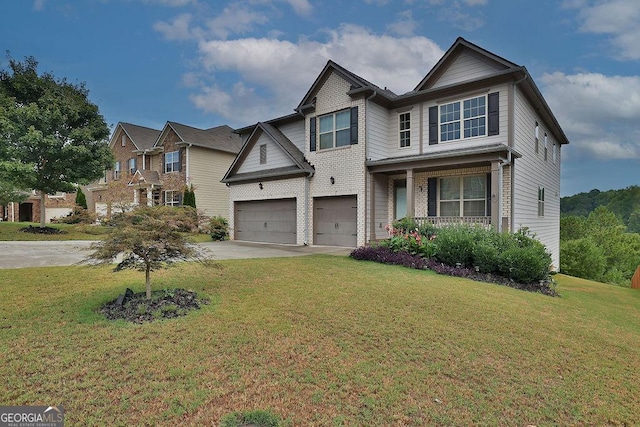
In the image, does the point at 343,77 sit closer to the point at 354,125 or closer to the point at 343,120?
the point at 343,120

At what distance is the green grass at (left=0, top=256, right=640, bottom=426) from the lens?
283cm

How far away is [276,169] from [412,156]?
687 cm

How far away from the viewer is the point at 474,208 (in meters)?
12.9

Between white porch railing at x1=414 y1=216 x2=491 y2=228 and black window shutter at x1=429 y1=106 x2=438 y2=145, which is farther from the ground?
black window shutter at x1=429 y1=106 x2=438 y2=145

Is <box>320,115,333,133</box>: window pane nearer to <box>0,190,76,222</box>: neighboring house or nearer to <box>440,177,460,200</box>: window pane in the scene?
<box>440,177,460,200</box>: window pane

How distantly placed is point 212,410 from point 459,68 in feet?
47.6

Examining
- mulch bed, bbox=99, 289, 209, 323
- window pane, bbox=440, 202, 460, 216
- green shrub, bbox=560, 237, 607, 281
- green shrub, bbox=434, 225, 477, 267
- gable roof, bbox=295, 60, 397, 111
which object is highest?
gable roof, bbox=295, 60, 397, 111

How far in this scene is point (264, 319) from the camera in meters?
4.83

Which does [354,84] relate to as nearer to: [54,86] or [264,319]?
[264,319]

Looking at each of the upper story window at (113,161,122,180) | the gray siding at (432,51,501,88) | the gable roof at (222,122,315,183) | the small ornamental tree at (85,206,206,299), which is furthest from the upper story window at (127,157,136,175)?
the small ornamental tree at (85,206,206,299)

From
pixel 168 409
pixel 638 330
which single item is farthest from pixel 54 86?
pixel 638 330

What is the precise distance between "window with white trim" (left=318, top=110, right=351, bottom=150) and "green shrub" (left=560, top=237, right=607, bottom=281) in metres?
25.7

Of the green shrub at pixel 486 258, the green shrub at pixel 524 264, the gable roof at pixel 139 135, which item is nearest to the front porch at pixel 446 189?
the green shrub at pixel 486 258

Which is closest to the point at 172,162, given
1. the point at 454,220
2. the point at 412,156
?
the point at 412,156
